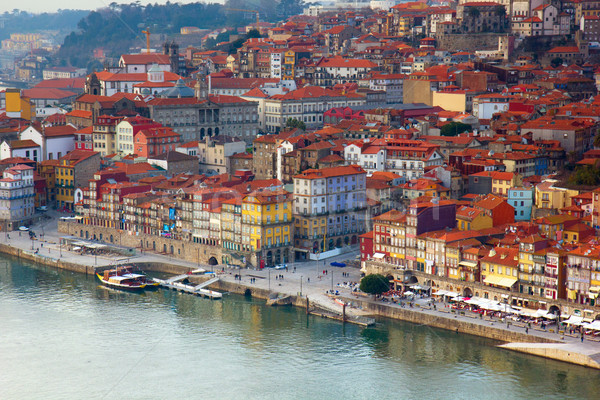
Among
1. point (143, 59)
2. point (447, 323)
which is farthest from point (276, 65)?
point (447, 323)

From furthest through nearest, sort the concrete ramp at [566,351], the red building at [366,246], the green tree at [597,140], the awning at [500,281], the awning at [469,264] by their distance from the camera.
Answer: the green tree at [597,140]
the red building at [366,246]
the awning at [469,264]
the awning at [500,281]
the concrete ramp at [566,351]

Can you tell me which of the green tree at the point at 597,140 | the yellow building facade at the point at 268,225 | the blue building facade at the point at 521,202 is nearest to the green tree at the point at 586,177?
the blue building facade at the point at 521,202

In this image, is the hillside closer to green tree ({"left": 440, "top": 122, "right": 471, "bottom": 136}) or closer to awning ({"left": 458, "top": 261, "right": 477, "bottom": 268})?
green tree ({"left": 440, "top": 122, "right": 471, "bottom": 136})

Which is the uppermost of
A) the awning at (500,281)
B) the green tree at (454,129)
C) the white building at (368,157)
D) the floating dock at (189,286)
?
the green tree at (454,129)

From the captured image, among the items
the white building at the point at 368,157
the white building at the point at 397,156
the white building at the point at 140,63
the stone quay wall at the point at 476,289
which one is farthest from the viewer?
the white building at the point at 140,63

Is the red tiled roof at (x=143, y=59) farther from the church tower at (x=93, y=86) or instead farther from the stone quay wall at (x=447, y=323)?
the stone quay wall at (x=447, y=323)

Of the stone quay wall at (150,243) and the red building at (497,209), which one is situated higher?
the red building at (497,209)

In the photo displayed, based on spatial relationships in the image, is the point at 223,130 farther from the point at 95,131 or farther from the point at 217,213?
the point at 217,213

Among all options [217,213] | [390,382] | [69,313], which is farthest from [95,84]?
[390,382]
